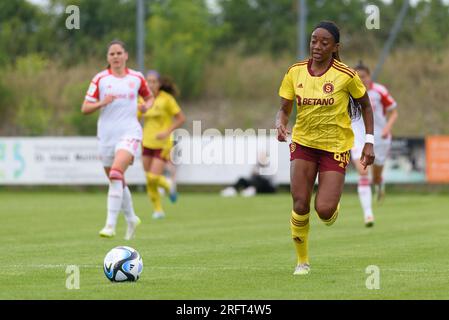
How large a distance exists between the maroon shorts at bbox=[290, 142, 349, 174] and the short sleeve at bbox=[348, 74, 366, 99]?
56 centimetres

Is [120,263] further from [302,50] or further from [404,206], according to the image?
[302,50]

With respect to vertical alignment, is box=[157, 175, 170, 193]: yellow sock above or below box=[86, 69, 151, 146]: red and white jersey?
above

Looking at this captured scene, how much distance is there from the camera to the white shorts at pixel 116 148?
47.0ft

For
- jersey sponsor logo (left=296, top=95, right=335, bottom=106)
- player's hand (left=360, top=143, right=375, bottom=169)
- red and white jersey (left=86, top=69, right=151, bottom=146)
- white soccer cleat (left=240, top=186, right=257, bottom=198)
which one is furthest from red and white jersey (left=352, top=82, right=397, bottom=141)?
white soccer cleat (left=240, top=186, right=257, bottom=198)

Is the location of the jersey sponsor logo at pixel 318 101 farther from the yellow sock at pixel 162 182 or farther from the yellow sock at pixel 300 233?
the yellow sock at pixel 162 182

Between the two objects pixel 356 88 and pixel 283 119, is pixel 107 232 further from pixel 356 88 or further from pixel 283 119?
pixel 356 88

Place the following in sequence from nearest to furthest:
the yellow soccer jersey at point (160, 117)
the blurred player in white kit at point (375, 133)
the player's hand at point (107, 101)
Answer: the player's hand at point (107, 101) → the blurred player in white kit at point (375, 133) → the yellow soccer jersey at point (160, 117)

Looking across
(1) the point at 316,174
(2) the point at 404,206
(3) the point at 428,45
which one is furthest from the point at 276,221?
(3) the point at 428,45

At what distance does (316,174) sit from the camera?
10422mm

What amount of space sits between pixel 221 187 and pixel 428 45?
17.4m

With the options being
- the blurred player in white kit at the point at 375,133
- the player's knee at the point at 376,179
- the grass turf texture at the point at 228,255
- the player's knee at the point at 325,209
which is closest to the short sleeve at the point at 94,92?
the grass turf texture at the point at 228,255

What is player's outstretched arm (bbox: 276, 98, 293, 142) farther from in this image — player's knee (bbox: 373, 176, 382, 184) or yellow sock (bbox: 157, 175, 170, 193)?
player's knee (bbox: 373, 176, 382, 184)

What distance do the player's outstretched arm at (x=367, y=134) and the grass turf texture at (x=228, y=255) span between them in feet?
3.43

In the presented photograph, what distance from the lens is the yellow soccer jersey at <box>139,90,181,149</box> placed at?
20108 mm
